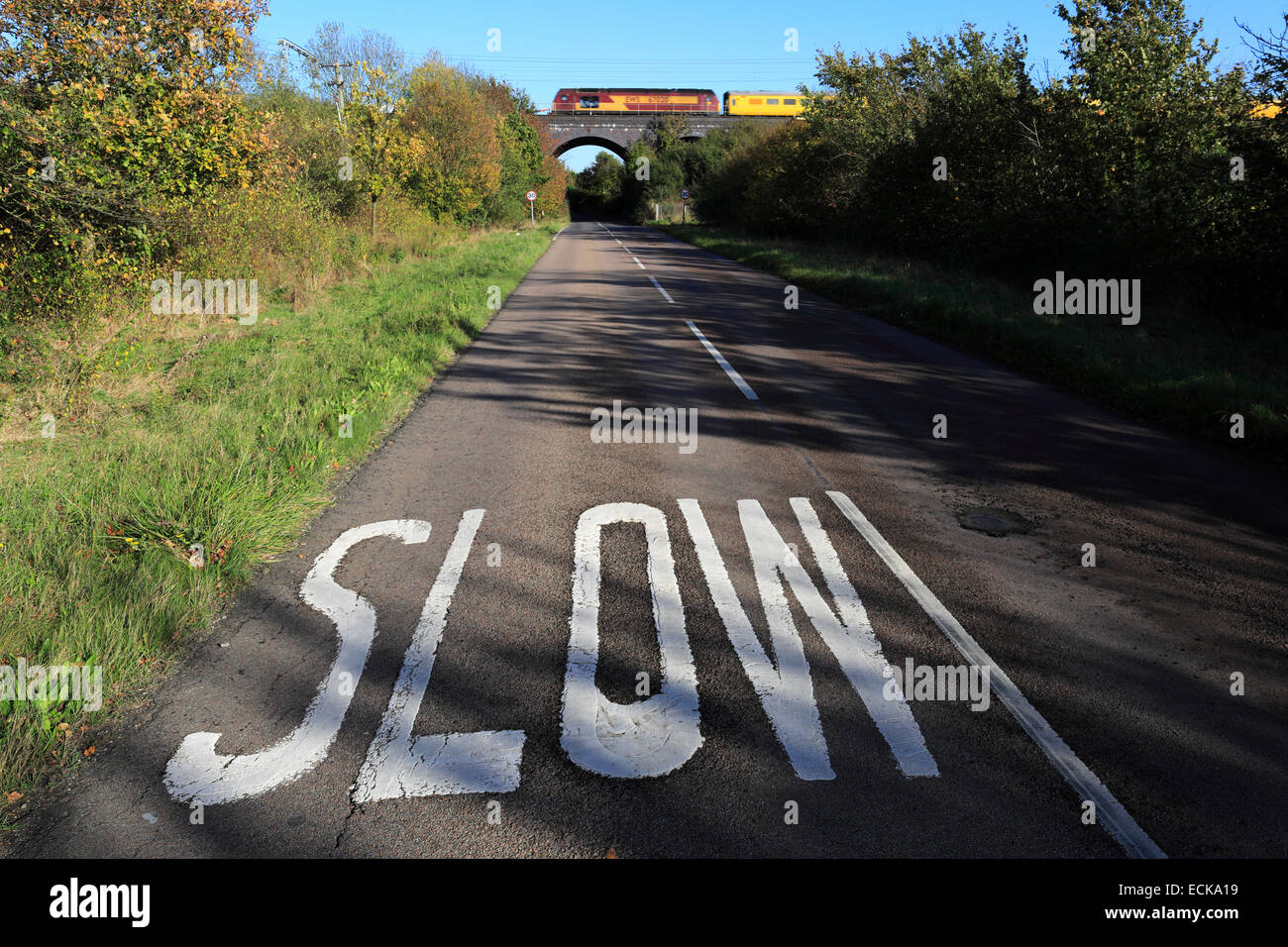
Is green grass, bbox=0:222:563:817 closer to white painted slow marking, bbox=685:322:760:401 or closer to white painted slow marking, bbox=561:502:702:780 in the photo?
white painted slow marking, bbox=561:502:702:780

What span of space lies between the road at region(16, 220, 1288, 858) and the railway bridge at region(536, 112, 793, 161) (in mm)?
92709

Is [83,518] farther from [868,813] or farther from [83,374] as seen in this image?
[868,813]

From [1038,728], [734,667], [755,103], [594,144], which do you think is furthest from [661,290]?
[594,144]

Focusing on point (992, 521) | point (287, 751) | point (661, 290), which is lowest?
point (287, 751)

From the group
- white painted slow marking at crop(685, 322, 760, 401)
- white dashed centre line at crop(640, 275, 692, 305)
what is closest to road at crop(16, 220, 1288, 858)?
white painted slow marking at crop(685, 322, 760, 401)

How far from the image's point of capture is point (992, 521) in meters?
5.83

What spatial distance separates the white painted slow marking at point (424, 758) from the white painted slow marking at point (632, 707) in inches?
10.9

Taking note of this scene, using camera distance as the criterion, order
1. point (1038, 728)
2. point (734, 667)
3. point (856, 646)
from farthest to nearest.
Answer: point (856, 646) → point (734, 667) → point (1038, 728)

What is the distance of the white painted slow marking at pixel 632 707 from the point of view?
10.5 ft

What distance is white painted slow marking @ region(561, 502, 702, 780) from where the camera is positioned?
3.20 m

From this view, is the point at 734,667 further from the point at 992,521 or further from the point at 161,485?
the point at 161,485

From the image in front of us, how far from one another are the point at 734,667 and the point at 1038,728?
1330mm

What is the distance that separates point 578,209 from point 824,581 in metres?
136

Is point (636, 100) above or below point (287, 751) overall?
above
